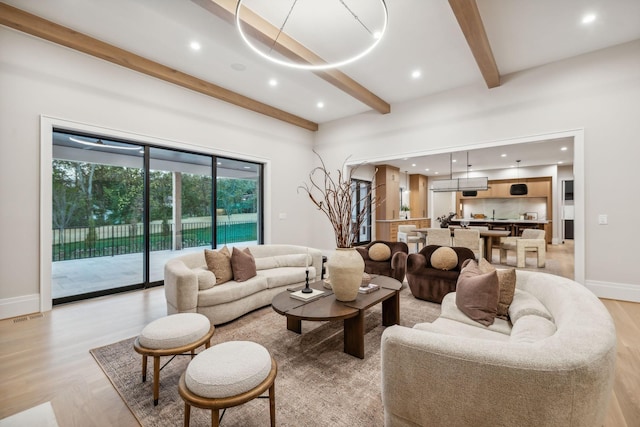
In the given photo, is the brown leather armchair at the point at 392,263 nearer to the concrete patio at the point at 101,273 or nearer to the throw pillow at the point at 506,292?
the throw pillow at the point at 506,292

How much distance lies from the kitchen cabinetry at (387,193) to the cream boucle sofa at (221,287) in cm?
514

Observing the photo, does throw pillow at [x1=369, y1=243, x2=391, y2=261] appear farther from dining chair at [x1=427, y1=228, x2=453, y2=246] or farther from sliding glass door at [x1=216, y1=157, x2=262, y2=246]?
sliding glass door at [x1=216, y1=157, x2=262, y2=246]

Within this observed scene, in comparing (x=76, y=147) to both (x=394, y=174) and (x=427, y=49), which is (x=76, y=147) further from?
(x=394, y=174)

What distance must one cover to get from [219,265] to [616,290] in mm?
5390

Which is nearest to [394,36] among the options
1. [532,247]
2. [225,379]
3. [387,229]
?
[225,379]

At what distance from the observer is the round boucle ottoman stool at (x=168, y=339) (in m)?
1.88

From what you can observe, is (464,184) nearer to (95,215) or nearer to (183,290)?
(183,290)

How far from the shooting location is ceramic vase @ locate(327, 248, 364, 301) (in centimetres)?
260

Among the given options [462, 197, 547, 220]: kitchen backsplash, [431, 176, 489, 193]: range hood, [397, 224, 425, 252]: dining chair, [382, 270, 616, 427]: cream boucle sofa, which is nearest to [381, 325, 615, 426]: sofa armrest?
[382, 270, 616, 427]: cream boucle sofa

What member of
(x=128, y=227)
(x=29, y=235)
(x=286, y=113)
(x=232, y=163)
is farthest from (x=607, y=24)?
(x=29, y=235)

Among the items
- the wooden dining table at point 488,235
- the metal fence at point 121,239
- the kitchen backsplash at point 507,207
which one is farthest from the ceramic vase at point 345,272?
the kitchen backsplash at point 507,207

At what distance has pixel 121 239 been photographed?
14.6 ft

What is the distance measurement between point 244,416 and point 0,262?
3.65 metres

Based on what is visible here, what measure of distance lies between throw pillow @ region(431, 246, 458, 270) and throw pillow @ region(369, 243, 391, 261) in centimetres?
82
